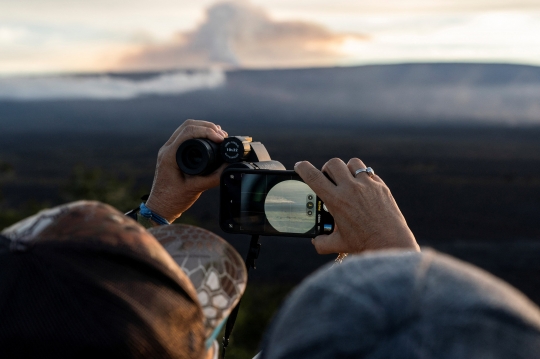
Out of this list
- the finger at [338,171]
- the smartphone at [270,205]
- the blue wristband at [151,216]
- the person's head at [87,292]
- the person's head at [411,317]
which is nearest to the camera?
the person's head at [411,317]

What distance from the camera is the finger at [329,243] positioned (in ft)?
6.26

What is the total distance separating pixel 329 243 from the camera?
6.37 ft

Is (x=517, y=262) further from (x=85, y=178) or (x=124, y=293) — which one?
(x=124, y=293)

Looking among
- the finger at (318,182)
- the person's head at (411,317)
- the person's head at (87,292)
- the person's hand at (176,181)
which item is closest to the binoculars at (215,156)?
the person's hand at (176,181)

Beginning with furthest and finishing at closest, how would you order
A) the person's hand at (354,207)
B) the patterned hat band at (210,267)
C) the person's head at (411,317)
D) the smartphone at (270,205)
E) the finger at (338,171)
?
the smartphone at (270,205) < the finger at (338,171) < the person's hand at (354,207) < the patterned hat band at (210,267) < the person's head at (411,317)

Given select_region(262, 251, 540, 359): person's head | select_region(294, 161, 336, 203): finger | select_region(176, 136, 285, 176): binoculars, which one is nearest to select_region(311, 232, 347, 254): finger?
select_region(294, 161, 336, 203): finger

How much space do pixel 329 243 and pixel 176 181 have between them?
28.1 inches

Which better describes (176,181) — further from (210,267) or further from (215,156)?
(210,267)

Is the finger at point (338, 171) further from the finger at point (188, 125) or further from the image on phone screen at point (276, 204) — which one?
the finger at point (188, 125)

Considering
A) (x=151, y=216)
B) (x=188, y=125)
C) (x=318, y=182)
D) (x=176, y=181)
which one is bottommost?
(x=151, y=216)

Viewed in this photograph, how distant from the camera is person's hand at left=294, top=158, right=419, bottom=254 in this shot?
69.2 inches

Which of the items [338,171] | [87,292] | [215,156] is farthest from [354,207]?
[87,292]

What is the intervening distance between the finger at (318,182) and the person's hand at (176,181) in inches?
20.4

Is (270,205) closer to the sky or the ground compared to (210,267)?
closer to the ground
